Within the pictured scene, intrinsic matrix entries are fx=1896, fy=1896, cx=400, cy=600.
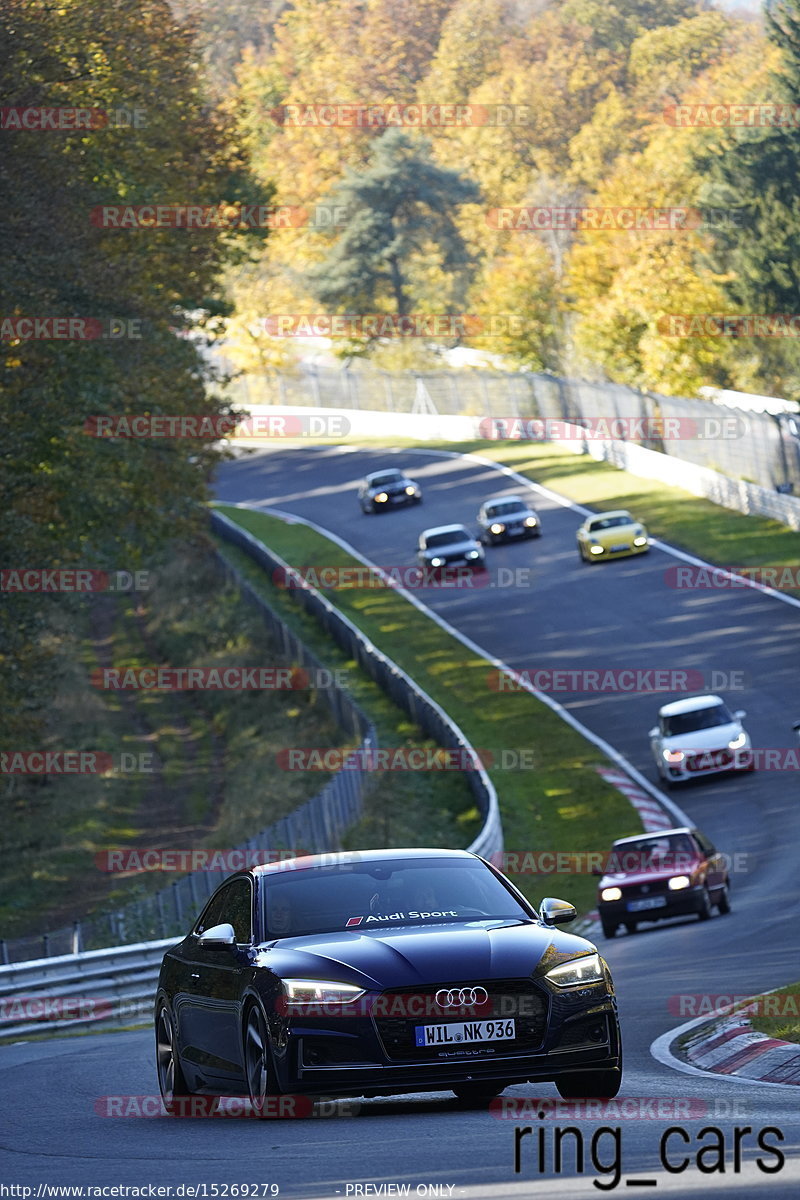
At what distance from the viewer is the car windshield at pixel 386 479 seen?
2729 inches

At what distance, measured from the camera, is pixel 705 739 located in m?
32.5

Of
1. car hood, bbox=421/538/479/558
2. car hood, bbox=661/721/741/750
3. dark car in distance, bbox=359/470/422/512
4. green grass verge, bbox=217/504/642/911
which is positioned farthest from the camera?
dark car in distance, bbox=359/470/422/512

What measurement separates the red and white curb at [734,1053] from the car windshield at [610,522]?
4107 cm

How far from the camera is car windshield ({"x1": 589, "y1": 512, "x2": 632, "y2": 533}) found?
178 ft

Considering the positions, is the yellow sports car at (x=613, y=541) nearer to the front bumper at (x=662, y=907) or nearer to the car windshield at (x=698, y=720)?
the car windshield at (x=698, y=720)

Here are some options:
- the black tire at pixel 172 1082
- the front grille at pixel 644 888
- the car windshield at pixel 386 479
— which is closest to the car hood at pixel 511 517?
the car windshield at pixel 386 479

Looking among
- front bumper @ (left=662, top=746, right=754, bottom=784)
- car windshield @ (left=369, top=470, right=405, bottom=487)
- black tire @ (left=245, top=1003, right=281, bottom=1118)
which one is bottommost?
front bumper @ (left=662, top=746, right=754, bottom=784)

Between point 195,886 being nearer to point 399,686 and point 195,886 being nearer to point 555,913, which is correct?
point 555,913

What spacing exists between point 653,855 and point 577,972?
1450 cm

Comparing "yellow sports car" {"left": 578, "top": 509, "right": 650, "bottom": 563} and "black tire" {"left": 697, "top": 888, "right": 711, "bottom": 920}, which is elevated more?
"yellow sports car" {"left": 578, "top": 509, "right": 650, "bottom": 563}

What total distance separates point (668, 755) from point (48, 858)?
12134 millimetres

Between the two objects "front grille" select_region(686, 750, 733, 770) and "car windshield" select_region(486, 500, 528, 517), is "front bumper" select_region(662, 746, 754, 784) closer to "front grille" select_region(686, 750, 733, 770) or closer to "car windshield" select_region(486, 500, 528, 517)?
"front grille" select_region(686, 750, 733, 770)

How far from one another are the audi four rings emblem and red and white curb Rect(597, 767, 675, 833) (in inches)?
846

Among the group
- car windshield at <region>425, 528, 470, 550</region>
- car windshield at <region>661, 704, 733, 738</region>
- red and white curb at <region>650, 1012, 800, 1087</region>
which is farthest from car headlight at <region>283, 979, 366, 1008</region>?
car windshield at <region>425, 528, 470, 550</region>
